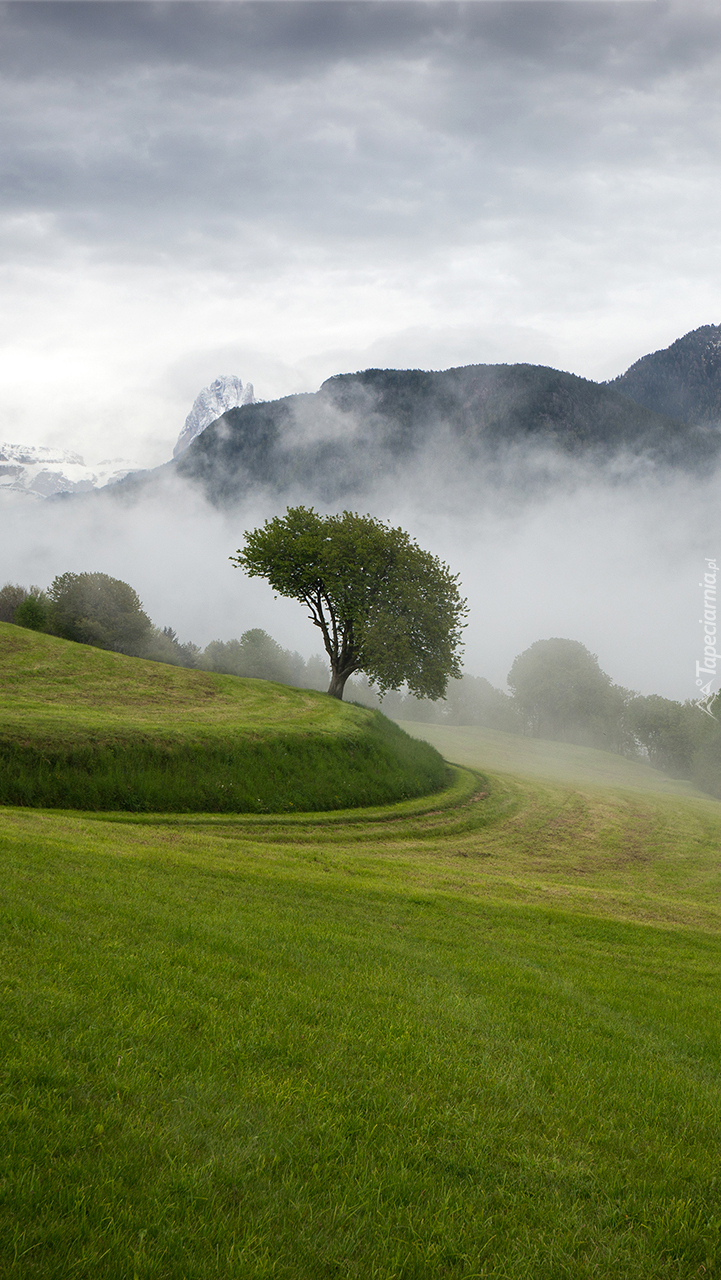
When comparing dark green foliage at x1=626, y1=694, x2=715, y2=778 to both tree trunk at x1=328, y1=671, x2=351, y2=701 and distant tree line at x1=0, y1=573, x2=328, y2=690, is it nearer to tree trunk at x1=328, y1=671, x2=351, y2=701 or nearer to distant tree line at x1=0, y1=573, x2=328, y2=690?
tree trunk at x1=328, y1=671, x2=351, y2=701

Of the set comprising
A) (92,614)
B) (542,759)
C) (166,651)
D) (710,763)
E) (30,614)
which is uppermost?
(92,614)

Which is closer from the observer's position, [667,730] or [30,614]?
[30,614]

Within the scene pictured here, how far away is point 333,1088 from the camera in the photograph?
6.14 metres

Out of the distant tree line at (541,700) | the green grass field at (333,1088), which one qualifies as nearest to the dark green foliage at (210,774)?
the green grass field at (333,1088)

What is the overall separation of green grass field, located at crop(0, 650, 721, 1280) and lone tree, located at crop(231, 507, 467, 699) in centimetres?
3729

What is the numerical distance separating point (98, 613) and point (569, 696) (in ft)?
302

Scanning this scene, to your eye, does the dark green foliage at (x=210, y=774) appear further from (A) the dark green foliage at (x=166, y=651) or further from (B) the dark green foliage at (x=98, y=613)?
(B) the dark green foliage at (x=98, y=613)

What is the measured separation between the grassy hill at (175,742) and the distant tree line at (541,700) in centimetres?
5400

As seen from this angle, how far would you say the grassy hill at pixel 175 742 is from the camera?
26.0m

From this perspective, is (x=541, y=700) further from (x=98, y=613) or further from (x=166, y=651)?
(x=98, y=613)

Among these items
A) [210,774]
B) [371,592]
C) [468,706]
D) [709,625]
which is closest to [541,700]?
[468,706]

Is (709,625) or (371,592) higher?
(709,625)

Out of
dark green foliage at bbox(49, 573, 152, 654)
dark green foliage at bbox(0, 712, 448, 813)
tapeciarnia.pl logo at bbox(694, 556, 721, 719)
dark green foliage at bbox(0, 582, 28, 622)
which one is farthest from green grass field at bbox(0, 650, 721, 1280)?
dark green foliage at bbox(0, 582, 28, 622)

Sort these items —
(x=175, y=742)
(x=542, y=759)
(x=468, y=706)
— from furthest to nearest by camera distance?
(x=468, y=706) → (x=542, y=759) → (x=175, y=742)
